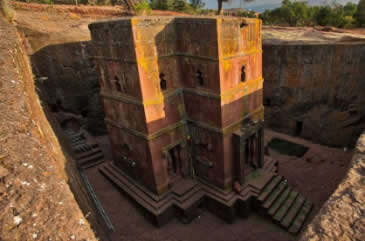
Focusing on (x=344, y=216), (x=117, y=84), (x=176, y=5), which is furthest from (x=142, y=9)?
(x=344, y=216)

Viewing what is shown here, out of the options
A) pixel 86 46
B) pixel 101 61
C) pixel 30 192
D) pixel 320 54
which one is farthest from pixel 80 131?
pixel 320 54

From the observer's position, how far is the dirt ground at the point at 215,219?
9469 mm

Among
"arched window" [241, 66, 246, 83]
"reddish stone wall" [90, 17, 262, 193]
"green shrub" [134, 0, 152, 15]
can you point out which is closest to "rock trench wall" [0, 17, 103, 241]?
"reddish stone wall" [90, 17, 262, 193]

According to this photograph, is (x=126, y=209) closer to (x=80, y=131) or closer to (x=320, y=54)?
(x=80, y=131)

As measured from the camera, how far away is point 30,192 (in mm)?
2574

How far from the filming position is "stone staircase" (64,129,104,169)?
536 inches

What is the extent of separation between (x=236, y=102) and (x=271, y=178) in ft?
13.1

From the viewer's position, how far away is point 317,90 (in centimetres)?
1659

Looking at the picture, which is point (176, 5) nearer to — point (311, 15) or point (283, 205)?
point (311, 15)

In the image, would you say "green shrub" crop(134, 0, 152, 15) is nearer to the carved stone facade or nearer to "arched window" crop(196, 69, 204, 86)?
the carved stone facade

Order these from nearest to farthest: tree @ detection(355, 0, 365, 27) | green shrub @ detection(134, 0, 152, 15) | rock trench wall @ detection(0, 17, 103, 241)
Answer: rock trench wall @ detection(0, 17, 103, 241) → green shrub @ detection(134, 0, 152, 15) → tree @ detection(355, 0, 365, 27)

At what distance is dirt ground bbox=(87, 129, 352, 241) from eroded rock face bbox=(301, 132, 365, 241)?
655cm

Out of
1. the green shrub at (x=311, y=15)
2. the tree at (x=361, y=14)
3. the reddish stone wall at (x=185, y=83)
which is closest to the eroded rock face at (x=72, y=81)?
the reddish stone wall at (x=185, y=83)

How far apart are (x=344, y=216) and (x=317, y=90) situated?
611 inches
